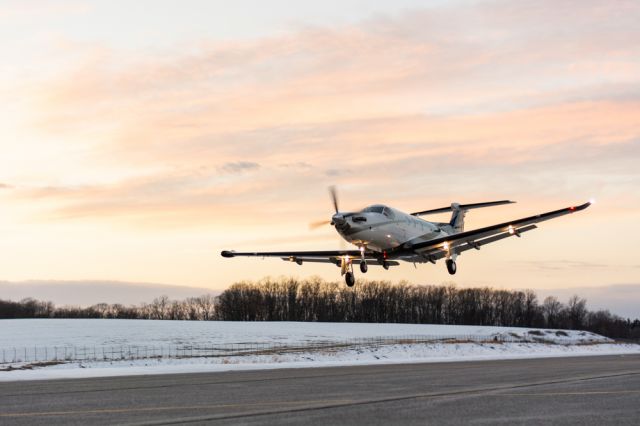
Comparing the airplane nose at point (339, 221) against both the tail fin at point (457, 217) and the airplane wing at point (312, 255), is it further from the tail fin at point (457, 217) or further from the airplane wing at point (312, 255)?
the tail fin at point (457, 217)

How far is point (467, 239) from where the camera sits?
5466 cm

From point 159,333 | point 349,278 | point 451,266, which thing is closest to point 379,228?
point 349,278

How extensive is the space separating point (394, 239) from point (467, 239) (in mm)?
6908

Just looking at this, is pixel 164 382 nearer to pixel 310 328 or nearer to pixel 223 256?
pixel 223 256

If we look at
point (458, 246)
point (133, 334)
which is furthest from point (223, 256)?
point (133, 334)

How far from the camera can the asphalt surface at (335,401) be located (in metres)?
18.0

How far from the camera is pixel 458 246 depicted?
56.8m

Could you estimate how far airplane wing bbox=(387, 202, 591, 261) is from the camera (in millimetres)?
50625

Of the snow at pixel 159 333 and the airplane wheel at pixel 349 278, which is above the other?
the airplane wheel at pixel 349 278

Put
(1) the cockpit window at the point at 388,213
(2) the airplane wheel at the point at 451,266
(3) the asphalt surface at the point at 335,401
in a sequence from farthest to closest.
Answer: (2) the airplane wheel at the point at 451,266 → (1) the cockpit window at the point at 388,213 → (3) the asphalt surface at the point at 335,401

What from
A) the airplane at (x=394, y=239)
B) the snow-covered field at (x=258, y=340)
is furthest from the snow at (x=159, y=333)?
the airplane at (x=394, y=239)

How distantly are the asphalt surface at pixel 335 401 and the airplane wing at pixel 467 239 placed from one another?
18176mm

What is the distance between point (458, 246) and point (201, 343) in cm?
4478

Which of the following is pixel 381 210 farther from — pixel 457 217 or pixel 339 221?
pixel 457 217
